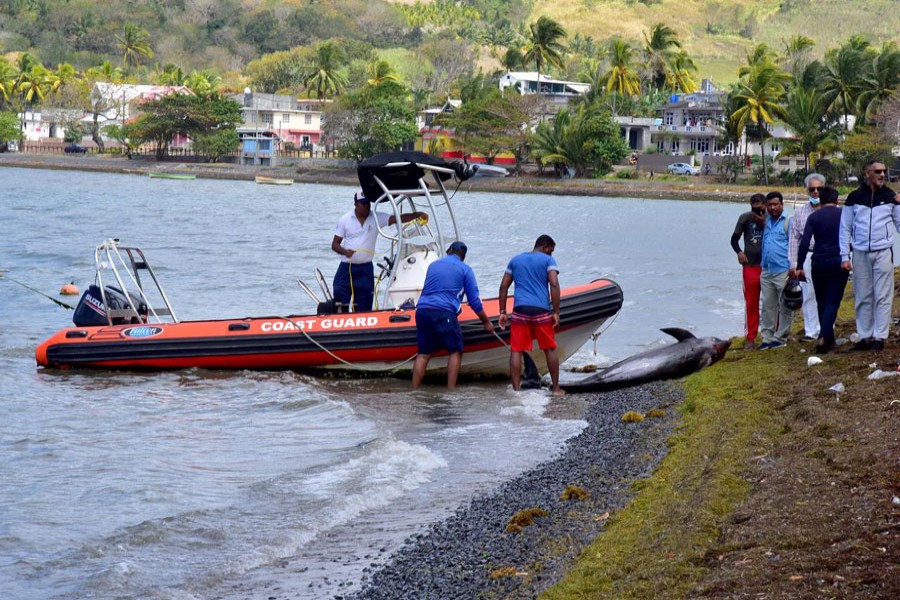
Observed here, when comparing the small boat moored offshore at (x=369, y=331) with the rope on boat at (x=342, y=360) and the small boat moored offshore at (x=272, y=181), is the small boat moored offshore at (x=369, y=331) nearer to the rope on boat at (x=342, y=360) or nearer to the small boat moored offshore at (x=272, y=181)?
the rope on boat at (x=342, y=360)

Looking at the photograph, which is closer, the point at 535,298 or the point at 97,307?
the point at 535,298

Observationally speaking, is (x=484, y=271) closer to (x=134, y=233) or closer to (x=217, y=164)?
(x=134, y=233)

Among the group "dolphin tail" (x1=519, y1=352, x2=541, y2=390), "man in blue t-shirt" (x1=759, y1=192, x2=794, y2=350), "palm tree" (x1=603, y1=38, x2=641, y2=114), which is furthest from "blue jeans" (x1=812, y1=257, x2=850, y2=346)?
"palm tree" (x1=603, y1=38, x2=641, y2=114)

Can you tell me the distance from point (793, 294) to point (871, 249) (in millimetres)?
1385

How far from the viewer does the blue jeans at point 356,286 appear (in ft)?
47.6

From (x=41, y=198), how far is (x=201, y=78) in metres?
69.1

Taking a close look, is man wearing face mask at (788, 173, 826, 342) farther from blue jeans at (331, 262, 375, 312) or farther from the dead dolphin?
blue jeans at (331, 262, 375, 312)

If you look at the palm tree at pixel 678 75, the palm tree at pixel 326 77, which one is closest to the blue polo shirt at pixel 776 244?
the palm tree at pixel 678 75

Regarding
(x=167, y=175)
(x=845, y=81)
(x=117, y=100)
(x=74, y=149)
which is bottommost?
(x=167, y=175)

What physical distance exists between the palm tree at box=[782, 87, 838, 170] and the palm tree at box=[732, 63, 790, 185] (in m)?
1.08

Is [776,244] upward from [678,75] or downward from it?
downward

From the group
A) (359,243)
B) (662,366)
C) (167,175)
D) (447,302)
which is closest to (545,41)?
(167,175)

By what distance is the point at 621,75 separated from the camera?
99.9 meters

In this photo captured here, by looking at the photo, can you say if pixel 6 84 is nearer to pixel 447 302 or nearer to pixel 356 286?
pixel 356 286
